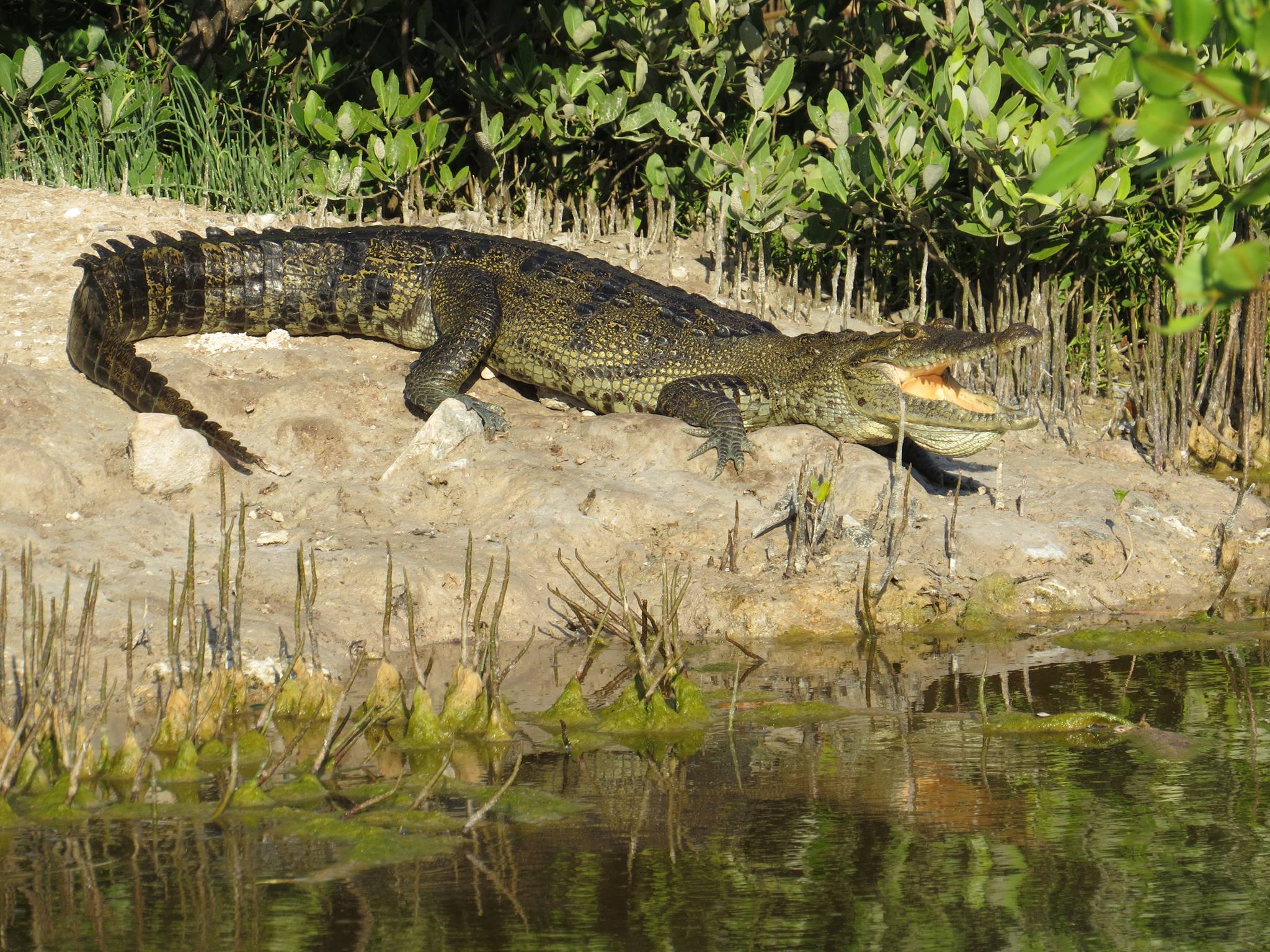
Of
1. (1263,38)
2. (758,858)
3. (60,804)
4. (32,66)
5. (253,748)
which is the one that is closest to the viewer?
(1263,38)

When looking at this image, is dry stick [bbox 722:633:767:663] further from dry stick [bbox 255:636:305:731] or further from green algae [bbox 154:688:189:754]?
green algae [bbox 154:688:189:754]

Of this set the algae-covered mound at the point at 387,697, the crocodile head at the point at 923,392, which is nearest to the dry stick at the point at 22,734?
the algae-covered mound at the point at 387,697

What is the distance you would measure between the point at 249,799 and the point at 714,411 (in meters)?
3.45

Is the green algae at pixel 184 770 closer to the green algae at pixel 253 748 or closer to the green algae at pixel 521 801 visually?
the green algae at pixel 253 748

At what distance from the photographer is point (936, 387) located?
21.0 feet

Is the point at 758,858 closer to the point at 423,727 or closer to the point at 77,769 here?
the point at 423,727

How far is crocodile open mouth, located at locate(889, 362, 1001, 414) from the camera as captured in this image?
20.3 ft

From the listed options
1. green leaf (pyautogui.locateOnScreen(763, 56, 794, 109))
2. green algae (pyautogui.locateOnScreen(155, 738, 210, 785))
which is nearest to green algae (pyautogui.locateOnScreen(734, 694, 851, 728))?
green algae (pyautogui.locateOnScreen(155, 738, 210, 785))

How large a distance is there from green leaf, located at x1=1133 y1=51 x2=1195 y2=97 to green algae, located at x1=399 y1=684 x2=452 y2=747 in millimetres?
2768

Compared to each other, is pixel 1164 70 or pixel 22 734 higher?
pixel 1164 70

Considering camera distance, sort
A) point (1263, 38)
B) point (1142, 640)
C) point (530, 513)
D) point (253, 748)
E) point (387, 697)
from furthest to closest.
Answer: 1. point (530, 513)
2. point (1142, 640)
3. point (387, 697)
4. point (253, 748)
5. point (1263, 38)

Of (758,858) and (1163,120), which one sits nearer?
(1163,120)

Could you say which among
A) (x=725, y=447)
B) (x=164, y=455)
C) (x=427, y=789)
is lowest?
(x=427, y=789)

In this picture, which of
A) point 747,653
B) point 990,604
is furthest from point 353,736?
point 990,604
